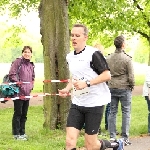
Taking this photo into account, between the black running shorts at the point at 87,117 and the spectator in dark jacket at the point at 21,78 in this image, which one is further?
the spectator in dark jacket at the point at 21,78

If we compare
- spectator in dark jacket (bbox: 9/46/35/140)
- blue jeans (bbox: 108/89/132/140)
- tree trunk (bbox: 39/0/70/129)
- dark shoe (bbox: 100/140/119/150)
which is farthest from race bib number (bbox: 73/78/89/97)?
tree trunk (bbox: 39/0/70/129)

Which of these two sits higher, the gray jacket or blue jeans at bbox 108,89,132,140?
the gray jacket

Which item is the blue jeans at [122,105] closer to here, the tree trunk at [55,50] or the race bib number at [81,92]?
the tree trunk at [55,50]

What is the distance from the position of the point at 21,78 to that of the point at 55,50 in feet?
4.26

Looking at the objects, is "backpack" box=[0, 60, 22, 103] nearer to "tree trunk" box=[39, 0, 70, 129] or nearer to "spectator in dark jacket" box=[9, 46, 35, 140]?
"spectator in dark jacket" box=[9, 46, 35, 140]

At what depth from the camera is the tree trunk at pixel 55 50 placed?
34.0ft

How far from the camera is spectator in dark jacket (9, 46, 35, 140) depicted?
9.30 meters

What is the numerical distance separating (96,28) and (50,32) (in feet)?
59.4

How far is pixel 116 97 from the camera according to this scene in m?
9.29

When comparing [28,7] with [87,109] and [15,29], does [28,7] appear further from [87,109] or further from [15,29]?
[87,109]

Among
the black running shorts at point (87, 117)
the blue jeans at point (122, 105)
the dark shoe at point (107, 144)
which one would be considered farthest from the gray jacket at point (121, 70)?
the black running shorts at point (87, 117)

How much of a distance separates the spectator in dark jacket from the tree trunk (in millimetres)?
818

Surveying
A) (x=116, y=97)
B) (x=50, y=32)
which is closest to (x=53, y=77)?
(x=50, y=32)

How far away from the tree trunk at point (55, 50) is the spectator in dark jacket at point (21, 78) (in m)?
0.82
